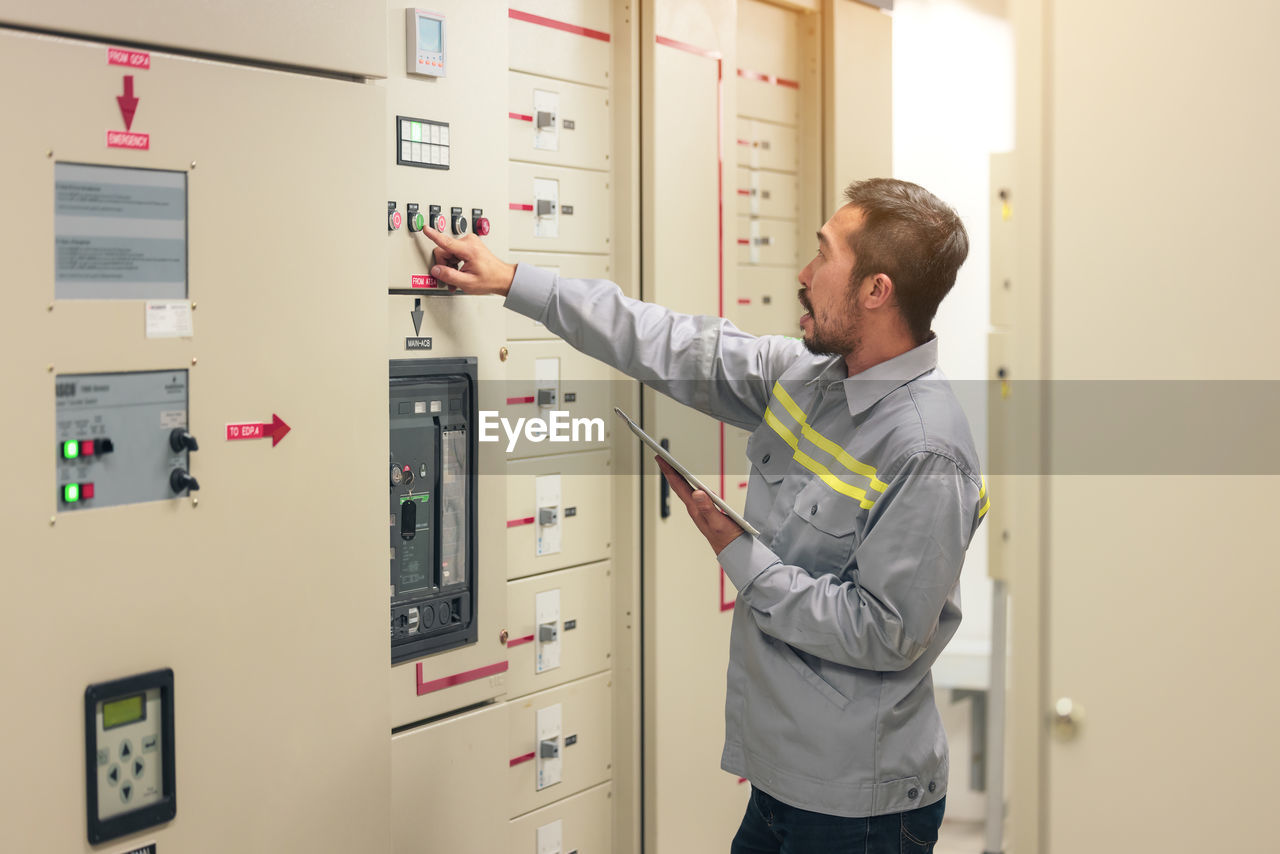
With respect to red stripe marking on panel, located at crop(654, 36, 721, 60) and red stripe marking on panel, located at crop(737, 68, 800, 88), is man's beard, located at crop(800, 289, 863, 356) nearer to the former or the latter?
red stripe marking on panel, located at crop(654, 36, 721, 60)

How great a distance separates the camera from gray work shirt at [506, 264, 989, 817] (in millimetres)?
1678

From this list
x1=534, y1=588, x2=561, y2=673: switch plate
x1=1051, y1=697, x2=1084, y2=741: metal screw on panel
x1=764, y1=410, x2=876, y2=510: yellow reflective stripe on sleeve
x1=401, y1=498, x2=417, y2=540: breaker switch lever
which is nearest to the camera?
x1=1051, y1=697, x2=1084, y2=741: metal screw on panel

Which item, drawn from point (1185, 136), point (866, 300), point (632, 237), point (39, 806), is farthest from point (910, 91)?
point (39, 806)

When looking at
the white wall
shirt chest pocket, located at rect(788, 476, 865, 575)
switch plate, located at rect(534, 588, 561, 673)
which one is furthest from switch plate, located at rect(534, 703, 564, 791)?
the white wall

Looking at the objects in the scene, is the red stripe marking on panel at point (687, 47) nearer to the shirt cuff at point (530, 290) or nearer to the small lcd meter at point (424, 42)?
the small lcd meter at point (424, 42)

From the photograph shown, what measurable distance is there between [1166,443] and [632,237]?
1.65 meters

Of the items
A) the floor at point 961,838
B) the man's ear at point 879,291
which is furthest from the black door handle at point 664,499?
the floor at point 961,838

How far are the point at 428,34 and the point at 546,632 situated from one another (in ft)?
4.79

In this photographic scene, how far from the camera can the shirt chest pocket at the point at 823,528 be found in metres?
1.78

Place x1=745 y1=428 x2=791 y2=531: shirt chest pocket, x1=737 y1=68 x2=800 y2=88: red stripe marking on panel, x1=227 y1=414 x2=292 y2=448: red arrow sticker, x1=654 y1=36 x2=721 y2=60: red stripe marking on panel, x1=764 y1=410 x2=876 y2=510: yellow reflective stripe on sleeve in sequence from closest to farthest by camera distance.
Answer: x1=227 y1=414 x2=292 y2=448: red arrow sticker → x1=764 y1=410 x2=876 y2=510: yellow reflective stripe on sleeve → x1=745 y1=428 x2=791 y2=531: shirt chest pocket → x1=654 y1=36 x2=721 y2=60: red stripe marking on panel → x1=737 y1=68 x2=800 y2=88: red stripe marking on panel

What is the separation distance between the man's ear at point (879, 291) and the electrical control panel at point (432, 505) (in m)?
0.83

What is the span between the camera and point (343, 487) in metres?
1.74

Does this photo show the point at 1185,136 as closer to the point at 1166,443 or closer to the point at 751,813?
the point at 1166,443

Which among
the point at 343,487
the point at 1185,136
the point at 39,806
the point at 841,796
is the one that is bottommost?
the point at 841,796
